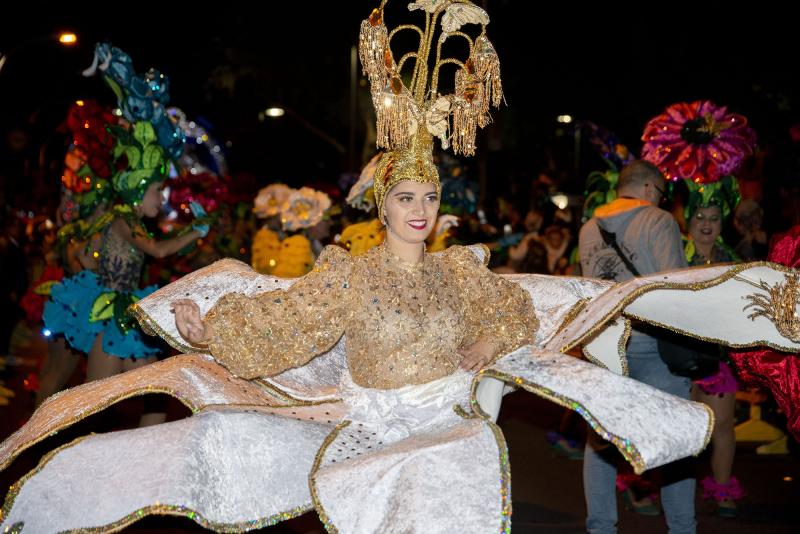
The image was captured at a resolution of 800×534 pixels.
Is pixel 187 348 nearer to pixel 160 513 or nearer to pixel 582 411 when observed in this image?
pixel 160 513

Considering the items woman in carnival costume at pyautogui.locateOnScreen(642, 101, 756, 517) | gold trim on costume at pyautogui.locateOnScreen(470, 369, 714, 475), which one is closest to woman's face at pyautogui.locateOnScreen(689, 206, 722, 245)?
woman in carnival costume at pyautogui.locateOnScreen(642, 101, 756, 517)

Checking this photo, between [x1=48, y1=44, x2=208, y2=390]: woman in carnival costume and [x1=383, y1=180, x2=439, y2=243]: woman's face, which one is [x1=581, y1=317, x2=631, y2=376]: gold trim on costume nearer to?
[x1=383, y1=180, x2=439, y2=243]: woman's face

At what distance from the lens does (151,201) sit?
7.05 m

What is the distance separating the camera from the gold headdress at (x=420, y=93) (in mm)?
4121

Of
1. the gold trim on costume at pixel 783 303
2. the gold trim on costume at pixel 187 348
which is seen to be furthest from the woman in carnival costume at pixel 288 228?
the gold trim on costume at pixel 783 303

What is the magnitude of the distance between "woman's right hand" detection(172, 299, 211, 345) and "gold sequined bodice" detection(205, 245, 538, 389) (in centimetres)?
4

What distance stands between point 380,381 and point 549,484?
3414mm

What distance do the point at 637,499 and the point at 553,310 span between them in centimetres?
240

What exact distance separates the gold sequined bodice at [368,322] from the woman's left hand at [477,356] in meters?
0.03

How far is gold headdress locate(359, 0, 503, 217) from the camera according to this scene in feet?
13.5

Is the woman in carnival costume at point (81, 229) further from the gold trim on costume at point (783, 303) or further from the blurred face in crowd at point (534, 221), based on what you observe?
the blurred face in crowd at point (534, 221)

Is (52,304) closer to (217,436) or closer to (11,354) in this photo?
(217,436)

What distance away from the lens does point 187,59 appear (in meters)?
23.9

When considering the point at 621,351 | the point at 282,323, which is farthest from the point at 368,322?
the point at 621,351
